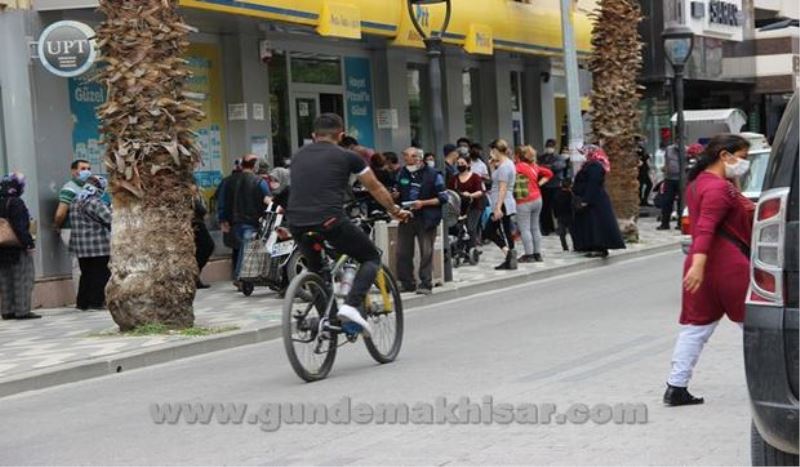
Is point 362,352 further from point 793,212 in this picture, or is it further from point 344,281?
point 793,212

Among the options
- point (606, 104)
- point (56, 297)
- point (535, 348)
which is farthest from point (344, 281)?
point (606, 104)

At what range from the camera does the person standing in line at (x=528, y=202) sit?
20062 mm

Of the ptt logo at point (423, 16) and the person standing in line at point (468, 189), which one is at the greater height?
the ptt logo at point (423, 16)

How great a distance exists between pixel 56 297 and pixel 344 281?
751 centimetres

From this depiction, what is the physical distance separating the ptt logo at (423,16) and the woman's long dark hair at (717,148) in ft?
41.3

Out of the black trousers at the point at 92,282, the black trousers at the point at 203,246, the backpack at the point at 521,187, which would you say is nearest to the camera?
the black trousers at the point at 92,282

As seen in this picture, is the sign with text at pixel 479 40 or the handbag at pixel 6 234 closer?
the handbag at pixel 6 234

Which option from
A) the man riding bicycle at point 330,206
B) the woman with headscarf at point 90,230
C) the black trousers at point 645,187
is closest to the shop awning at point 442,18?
the woman with headscarf at point 90,230

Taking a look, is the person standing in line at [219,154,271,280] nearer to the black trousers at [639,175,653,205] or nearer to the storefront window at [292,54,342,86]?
the storefront window at [292,54,342,86]

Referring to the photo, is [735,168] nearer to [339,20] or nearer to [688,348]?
[688,348]

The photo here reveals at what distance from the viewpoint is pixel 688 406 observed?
26.4 feet

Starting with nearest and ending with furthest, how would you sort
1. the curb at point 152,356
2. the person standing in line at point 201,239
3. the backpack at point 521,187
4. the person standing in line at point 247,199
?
the curb at point 152,356 < the person standing in line at point 247,199 < the person standing in line at point 201,239 < the backpack at point 521,187

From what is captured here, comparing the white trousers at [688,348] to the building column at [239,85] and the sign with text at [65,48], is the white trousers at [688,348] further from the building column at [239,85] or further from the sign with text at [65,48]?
the building column at [239,85]

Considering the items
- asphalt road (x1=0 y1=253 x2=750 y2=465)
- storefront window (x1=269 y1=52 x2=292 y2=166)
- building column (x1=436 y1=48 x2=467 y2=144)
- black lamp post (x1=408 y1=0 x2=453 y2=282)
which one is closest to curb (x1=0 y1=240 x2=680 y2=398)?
asphalt road (x1=0 y1=253 x2=750 y2=465)
